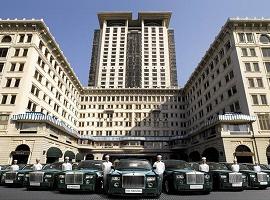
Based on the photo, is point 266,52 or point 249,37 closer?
point 266,52

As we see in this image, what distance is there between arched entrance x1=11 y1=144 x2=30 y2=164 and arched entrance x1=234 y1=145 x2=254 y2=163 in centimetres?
2946

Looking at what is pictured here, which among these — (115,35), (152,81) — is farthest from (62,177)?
(115,35)

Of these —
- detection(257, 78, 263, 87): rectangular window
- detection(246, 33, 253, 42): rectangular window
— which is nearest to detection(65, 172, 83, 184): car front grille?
detection(257, 78, 263, 87): rectangular window

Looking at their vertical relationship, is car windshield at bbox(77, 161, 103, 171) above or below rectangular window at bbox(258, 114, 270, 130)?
below

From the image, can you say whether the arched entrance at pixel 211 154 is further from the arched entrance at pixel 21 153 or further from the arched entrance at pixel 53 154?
the arched entrance at pixel 21 153

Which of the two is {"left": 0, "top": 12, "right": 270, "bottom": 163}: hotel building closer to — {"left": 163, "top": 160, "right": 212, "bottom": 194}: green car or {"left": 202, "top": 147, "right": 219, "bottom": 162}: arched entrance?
{"left": 202, "top": 147, "right": 219, "bottom": 162}: arched entrance

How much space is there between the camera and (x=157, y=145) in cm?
5859

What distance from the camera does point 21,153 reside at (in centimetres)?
3083

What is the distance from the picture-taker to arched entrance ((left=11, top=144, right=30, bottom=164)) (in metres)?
30.9

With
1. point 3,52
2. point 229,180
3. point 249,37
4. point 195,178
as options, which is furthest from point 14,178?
point 249,37

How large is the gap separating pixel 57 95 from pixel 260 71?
123ft

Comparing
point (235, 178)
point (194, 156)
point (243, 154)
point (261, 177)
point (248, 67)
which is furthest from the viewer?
point (194, 156)

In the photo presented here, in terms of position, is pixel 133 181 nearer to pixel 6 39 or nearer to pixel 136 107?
pixel 6 39

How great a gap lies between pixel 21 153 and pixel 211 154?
94.2 ft
